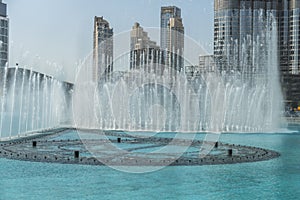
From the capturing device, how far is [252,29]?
84.3 m

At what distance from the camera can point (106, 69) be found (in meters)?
56.4

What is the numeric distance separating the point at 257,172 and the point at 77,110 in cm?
2822

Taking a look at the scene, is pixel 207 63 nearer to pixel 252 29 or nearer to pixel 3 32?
pixel 252 29

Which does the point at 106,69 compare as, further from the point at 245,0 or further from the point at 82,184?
the point at 82,184

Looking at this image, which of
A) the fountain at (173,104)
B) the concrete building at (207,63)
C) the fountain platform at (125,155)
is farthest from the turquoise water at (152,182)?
the concrete building at (207,63)

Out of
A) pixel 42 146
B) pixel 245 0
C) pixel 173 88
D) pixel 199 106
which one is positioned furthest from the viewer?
pixel 245 0

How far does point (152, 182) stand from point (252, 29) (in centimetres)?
7399

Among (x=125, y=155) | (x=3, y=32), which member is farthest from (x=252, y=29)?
(x=125, y=155)

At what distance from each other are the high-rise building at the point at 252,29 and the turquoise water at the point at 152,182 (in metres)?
65.4

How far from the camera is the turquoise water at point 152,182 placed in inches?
472

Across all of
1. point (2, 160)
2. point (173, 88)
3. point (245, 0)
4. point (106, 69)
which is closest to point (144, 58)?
point (106, 69)

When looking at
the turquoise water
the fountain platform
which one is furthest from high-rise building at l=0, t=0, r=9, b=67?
the turquoise water

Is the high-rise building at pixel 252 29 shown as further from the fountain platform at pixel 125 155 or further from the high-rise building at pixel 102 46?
the fountain platform at pixel 125 155

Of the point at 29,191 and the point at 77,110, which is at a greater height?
the point at 77,110
